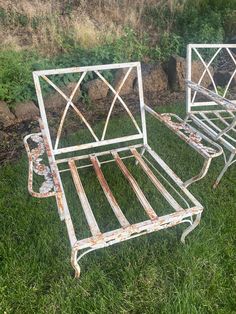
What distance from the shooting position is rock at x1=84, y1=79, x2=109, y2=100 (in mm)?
3939

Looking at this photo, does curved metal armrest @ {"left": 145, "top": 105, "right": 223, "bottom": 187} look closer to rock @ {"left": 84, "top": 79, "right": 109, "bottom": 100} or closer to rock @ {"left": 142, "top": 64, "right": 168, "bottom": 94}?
rock @ {"left": 84, "top": 79, "right": 109, "bottom": 100}

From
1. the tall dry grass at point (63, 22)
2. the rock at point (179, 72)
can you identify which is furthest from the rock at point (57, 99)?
the rock at point (179, 72)

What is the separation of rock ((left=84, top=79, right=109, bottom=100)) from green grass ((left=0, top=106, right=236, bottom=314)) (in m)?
1.70

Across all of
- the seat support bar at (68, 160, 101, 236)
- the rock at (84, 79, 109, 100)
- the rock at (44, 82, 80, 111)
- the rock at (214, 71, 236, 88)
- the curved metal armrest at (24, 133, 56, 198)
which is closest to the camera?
the curved metal armrest at (24, 133, 56, 198)

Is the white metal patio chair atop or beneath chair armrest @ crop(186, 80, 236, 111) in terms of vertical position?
beneath

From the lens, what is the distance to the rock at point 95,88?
394cm

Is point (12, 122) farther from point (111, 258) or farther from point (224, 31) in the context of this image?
point (224, 31)

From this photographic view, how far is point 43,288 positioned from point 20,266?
225mm

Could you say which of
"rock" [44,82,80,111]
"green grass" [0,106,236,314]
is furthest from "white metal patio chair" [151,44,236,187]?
"rock" [44,82,80,111]

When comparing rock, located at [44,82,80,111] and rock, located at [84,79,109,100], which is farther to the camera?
rock, located at [84,79,109,100]

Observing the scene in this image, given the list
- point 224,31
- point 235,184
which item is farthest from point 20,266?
point 224,31

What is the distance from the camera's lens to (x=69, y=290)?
194 cm

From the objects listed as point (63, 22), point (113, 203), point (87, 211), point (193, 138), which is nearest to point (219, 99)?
point (193, 138)

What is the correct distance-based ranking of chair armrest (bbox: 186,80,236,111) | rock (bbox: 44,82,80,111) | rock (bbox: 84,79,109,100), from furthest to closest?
rock (bbox: 84,79,109,100) → rock (bbox: 44,82,80,111) → chair armrest (bbox: 186,80,236,111)
